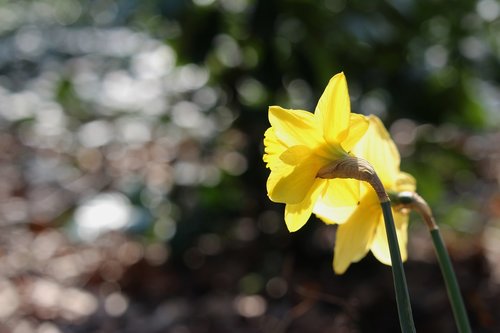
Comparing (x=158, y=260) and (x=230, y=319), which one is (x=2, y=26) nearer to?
(x=158, y=260)

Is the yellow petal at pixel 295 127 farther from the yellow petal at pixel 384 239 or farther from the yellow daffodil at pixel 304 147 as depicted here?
the yellow petal at pixel 384 239

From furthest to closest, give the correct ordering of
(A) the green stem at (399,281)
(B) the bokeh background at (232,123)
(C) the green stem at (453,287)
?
(B) the bokeh background at (232,123) → (C) the green stem at (453,287) → (A) the green stem at (399,281)

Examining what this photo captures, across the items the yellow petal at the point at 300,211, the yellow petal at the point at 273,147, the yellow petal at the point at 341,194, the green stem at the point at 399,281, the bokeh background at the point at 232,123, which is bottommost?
the green stem at the point at 399,281

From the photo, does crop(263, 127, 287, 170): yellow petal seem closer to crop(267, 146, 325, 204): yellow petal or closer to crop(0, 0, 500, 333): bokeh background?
crop(267, 146, 325, 204): yellow petal

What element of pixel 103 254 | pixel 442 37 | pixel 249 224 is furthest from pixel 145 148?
pixel 442 37

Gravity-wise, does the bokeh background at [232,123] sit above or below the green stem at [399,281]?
above

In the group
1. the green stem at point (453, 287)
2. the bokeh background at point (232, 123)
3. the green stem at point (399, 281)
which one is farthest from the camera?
the bokeh background at point (232, 123)

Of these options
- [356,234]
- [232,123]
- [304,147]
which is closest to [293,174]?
[304,147]

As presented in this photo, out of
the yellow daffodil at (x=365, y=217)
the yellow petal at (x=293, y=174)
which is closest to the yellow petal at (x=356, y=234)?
the yellow daffodil at (x=365, y=217)

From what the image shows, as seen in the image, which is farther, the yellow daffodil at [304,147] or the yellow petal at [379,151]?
the yellow petal at [379,151]
